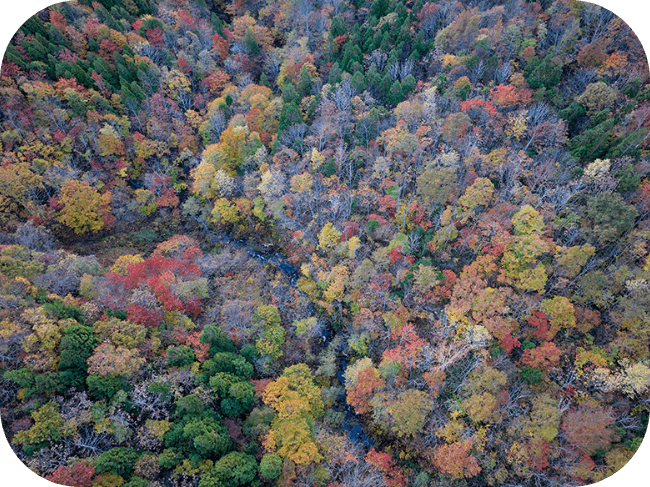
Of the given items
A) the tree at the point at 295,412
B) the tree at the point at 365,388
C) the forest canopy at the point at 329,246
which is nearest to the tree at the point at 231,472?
the forest canopy at the point at 329,246

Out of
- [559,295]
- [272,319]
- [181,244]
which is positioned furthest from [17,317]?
[559,295]

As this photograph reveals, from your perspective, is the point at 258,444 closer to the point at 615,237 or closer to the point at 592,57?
the point at 615,237

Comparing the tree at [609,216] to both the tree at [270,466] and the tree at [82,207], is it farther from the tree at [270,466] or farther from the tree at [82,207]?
the tree at [82,207]

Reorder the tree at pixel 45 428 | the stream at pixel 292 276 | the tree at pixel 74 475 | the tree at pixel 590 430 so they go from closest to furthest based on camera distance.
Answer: the tree at pixel 74 475 → the tree at pixel 45 428 → the tree at pixel 590 430 → the stream at pixel 292 276

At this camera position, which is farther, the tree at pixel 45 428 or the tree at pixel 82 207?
the tree at pixel 82 207

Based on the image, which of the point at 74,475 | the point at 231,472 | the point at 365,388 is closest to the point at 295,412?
the point at 231,472
